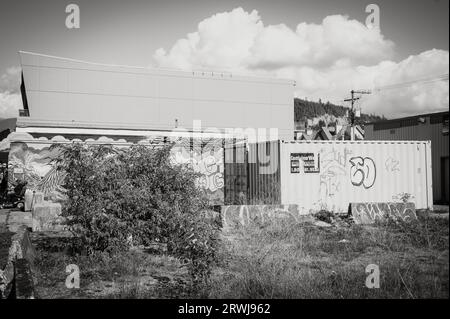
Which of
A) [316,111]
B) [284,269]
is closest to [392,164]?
[284,269]

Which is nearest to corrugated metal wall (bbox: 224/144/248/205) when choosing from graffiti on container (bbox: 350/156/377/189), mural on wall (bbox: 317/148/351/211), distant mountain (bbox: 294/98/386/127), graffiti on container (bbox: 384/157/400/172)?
mural on wall (bbox: 317/148/351/211)

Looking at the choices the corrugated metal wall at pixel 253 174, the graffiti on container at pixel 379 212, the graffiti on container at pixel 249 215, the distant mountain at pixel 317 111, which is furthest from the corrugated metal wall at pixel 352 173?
the distant mountain at pixel 317 111

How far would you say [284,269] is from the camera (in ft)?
19.4

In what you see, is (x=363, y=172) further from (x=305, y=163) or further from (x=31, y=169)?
(x=31, y=169)

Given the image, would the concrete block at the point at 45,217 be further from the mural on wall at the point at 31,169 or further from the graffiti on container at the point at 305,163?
the mural on wall at the point at 31,169

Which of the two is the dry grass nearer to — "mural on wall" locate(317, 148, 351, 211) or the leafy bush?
the leafy bush

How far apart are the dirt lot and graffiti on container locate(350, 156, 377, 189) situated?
4079 mm

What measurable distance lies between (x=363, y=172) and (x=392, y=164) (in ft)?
3.67

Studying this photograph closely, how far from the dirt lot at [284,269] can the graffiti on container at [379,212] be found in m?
1.66

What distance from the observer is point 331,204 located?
12977 mm

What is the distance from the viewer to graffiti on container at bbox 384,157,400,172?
13547 millimetres
